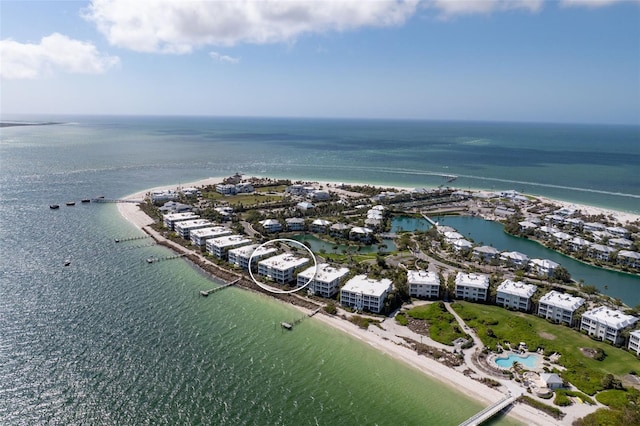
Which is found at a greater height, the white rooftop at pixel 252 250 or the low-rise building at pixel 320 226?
the white rooftop at pixel 252 250

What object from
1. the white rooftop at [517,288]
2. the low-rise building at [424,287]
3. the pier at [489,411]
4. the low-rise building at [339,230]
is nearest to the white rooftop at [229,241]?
the low-rise building at [339,230]

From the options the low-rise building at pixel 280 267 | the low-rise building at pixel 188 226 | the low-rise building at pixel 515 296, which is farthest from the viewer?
the low-rise building at pixel 188 226

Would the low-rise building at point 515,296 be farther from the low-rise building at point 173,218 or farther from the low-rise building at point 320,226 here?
the low-rise building at point 173,218

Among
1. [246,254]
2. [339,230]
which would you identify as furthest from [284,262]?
[339,230]

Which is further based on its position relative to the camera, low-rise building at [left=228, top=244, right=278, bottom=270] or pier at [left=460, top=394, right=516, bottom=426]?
low-rise building at [left=228, top=244, right=278, bottom=270]

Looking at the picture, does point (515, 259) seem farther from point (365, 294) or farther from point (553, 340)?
point (365, 294)

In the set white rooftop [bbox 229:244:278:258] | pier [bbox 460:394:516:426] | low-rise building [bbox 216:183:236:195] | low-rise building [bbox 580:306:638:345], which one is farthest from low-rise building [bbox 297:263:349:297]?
low-rise building [bbox 216:183:236:195]

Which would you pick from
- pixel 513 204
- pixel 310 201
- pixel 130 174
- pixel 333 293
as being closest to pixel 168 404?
pixel 333 293

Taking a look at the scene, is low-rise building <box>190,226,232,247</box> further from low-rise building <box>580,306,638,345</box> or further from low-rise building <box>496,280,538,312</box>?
low-rise building <box>580,306,638,345</box>
